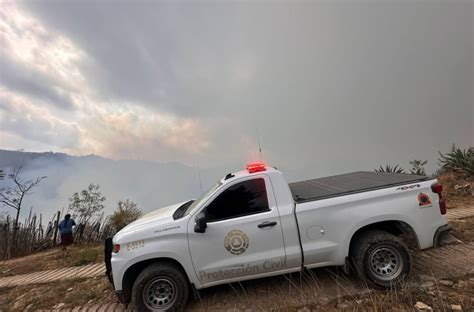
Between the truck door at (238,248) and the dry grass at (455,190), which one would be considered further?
the dry grass at (455,190)

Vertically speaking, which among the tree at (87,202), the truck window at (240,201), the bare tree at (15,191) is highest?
the bare tree at (15,191)

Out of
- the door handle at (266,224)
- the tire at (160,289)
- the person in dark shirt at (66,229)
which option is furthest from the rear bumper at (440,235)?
the person in dark shirt at (66,229)

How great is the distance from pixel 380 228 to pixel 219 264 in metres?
2.35

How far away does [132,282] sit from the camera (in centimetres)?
328

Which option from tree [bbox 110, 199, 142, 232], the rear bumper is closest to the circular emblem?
the rear bumper

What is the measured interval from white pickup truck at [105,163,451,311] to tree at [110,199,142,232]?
819 cm

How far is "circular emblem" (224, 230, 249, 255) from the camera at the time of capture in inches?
120

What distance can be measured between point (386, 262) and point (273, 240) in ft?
5.15

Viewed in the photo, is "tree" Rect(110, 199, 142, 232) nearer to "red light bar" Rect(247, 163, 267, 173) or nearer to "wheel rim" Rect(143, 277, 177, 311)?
"wheel rim" Rect(143, 277, 177, 311)

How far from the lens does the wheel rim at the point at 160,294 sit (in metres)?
3.07

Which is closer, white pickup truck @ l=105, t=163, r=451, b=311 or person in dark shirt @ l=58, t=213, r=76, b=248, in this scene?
white pickup truck @ l=105, t=163, r=451, b=311

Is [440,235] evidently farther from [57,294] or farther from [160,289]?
[57,294]

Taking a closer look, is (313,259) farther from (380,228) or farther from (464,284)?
(464,284)

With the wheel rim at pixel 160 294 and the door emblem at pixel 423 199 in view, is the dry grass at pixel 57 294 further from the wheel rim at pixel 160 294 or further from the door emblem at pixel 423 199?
the door emblem at pixel 423 199
